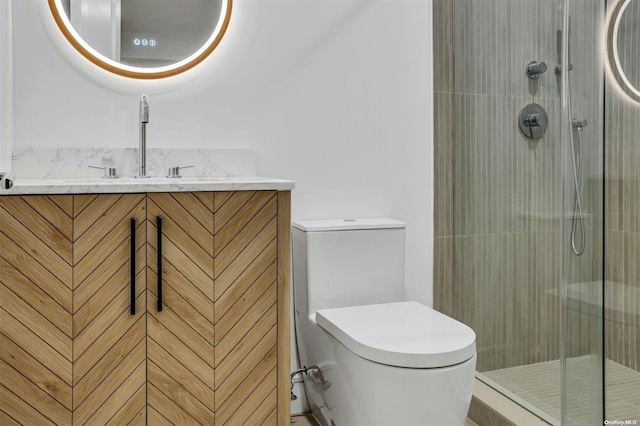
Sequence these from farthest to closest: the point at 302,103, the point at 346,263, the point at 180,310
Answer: the point at 302,103, the point at 346,263, the point at 180,310

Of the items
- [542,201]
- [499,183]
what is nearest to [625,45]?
[542,201]

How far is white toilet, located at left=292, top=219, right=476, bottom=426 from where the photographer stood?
4.75 feet

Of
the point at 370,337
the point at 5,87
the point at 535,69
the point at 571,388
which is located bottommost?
the point at 571,388

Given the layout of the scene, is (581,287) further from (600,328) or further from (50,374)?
(50,374)

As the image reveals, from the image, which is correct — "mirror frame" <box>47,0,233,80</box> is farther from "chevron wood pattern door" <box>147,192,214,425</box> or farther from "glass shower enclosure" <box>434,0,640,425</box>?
"glass shower enclosure" <box>434,0,640,425</box>

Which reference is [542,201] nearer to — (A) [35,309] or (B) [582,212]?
(B) [582,212]

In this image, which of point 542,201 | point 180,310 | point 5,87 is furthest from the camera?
point 542,201

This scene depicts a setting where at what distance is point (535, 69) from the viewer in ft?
6.10

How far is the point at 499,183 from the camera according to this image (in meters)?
2.04

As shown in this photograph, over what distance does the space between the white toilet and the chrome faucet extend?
0.58 m

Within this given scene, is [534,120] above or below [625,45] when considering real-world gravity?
below

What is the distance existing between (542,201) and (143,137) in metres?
1.38

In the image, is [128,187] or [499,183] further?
[499,183]

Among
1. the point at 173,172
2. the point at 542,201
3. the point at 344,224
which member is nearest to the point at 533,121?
the point at 542,201
